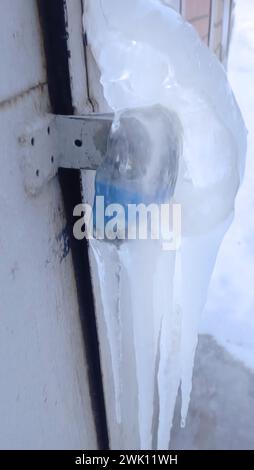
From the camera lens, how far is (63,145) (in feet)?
2.01

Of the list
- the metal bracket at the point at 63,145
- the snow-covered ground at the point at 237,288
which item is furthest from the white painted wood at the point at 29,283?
the snow-covered ground at the point at 237,288

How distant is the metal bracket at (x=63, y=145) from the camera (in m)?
0.56

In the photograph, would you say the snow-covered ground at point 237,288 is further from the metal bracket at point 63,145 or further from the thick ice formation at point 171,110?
the metal bracket at point 63,145

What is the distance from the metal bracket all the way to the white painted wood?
0.7 inches

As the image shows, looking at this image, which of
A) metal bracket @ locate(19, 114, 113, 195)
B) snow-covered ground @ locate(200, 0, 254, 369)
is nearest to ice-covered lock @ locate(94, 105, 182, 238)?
metal bracket @ locate(19, 114, 113, 195)

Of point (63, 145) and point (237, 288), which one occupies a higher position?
point (63, 145)

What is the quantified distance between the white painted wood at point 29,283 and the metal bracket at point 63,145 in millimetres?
18

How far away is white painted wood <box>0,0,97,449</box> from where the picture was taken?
1.68 feet

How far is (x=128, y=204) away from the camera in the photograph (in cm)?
60

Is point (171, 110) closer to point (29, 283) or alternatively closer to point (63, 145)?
point (63, 145)

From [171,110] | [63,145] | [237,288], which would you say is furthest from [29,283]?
[237,288]

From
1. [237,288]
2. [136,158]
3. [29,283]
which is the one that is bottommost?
[237,288]

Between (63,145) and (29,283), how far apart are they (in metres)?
0.19

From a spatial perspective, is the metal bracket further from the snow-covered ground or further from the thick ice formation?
the snow-covered ground
